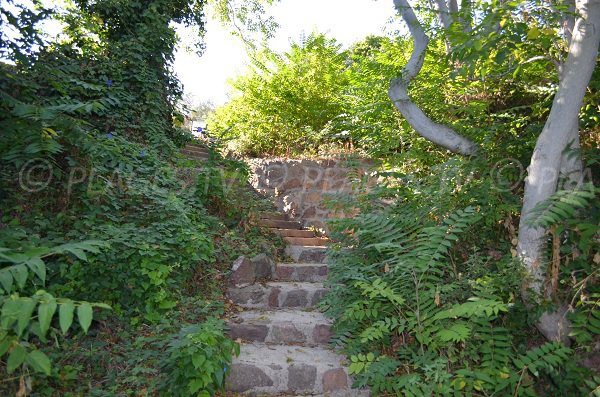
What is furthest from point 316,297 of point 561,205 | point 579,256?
point 561,205

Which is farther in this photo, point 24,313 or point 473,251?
point 473,251

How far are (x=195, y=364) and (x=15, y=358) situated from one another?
135 cm

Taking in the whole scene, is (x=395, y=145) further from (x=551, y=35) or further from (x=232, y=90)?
(x=232, y=90)

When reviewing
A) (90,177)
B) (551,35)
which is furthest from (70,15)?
(551,35)

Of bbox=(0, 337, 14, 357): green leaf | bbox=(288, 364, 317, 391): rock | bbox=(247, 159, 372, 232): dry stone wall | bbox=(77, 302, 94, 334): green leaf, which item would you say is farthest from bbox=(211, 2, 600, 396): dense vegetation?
bbox=(0, 337, 14, 357): green leaf

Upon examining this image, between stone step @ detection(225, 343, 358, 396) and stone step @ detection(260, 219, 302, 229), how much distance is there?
2.76m

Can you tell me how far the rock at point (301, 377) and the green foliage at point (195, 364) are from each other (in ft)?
1.89

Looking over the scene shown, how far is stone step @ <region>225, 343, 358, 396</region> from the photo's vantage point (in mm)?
3207

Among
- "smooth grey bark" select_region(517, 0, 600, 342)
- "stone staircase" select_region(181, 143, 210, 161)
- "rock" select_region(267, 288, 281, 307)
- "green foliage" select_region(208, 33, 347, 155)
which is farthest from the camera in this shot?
"green foliage" select_region(208, 33, 347, 155)

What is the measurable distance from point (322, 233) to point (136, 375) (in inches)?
157

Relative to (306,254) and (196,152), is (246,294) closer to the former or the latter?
(306,254)

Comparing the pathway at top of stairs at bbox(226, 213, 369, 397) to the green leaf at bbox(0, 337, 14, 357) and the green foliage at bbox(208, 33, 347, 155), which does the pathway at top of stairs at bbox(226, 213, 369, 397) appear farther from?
the green foliage at bbox(208, 33, 347, 155)

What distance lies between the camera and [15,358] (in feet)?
4.75

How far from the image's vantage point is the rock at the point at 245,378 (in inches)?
125
